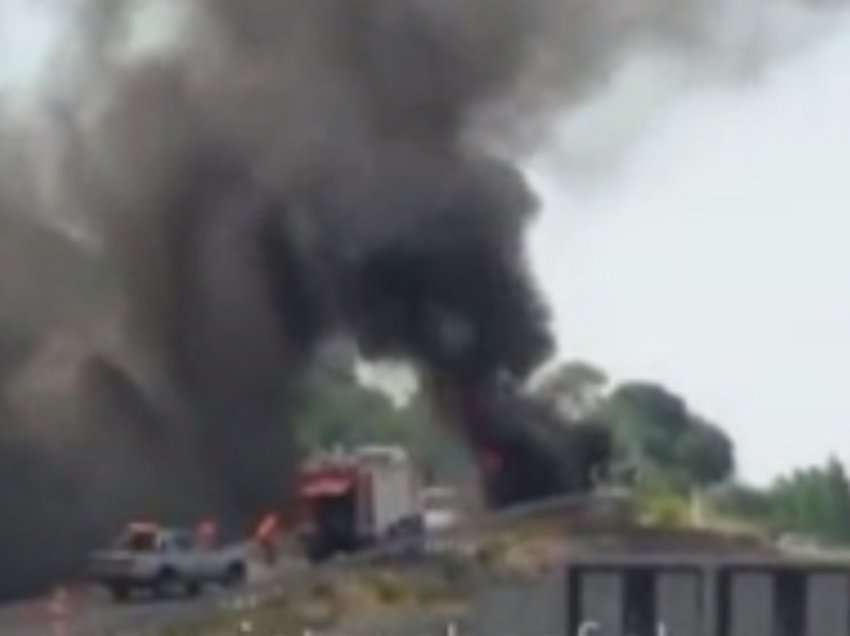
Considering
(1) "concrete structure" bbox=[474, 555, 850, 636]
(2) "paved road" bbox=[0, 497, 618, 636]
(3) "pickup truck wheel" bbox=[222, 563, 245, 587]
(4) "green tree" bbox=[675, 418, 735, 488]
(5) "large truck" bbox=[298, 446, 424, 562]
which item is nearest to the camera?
(1) "concrete structure" bbox=[474, 555, 850, 636]

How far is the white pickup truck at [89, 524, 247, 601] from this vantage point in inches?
2569

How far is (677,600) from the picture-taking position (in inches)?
1427

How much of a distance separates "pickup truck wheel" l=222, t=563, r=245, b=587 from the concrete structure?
29.0m

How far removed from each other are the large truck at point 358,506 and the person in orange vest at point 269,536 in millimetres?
678

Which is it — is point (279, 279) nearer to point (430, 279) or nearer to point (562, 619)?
point (430, 279)

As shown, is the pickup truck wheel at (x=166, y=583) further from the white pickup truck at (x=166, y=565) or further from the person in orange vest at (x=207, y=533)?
the person in orange vest at (x=207, y=533)

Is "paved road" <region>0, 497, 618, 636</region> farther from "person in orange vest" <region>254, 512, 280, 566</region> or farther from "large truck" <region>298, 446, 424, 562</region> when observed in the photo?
"large truck" <region>298, 446, 424, 562</region>

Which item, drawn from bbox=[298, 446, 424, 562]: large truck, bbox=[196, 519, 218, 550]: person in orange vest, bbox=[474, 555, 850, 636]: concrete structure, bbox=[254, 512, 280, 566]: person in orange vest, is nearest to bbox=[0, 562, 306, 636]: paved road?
bbox=[254, 512, 280, 566]: person in orange vest

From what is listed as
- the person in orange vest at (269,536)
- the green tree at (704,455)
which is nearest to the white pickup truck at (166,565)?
the person in orange vest at (269,536)

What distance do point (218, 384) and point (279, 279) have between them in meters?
3.33

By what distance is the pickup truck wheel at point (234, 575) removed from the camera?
214 feet

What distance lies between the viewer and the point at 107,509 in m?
79.3

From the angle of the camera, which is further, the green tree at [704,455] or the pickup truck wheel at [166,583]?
the green tree at [704,455]

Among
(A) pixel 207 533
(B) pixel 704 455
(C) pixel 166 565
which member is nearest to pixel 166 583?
(C) pixel 166 565
